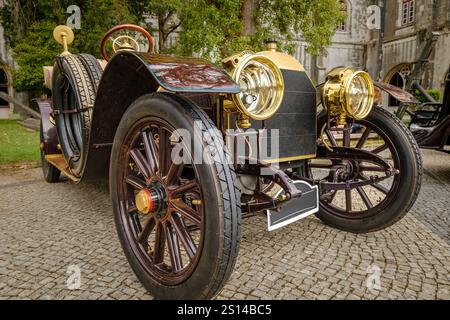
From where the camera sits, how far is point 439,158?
255 inches

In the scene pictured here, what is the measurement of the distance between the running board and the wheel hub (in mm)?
1340

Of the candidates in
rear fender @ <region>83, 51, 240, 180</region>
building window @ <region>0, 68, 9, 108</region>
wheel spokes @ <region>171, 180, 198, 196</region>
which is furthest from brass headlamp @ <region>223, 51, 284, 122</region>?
building window @ <region>0, 68, 9, 108</region>

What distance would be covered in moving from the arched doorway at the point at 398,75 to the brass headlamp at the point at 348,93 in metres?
18.2

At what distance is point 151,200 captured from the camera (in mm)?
1722

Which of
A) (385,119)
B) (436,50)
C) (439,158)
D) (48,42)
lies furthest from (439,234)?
(436,50)

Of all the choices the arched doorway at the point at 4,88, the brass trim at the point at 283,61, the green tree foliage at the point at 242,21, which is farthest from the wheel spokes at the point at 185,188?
the arched doorway at the point at 4,88

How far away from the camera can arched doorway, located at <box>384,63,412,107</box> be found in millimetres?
18891

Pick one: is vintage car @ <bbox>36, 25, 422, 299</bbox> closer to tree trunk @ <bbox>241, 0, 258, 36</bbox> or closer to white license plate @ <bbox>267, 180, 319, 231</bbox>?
white license plate @ <bbox>267, 180, 319, 231</bbox>

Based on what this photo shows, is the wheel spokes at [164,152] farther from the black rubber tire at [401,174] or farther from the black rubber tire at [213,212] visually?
the black rubber tire at [401,174]

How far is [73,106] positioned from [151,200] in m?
2.44

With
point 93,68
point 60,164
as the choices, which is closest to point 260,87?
point 93,68

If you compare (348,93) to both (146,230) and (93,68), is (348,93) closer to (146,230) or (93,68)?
(146,230)
